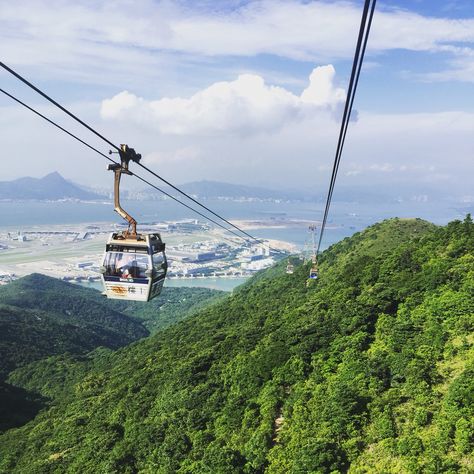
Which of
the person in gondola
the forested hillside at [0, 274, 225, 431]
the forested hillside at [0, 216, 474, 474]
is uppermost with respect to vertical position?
the person in gondola

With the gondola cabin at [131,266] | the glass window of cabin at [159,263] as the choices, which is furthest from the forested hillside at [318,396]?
the glass window of cabin at [159,263]

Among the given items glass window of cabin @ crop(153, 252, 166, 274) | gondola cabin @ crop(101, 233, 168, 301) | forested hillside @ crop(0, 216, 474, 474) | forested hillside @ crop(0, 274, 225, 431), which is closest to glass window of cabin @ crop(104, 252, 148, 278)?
gondola cabin @ crop(101, 233, 168, 301)

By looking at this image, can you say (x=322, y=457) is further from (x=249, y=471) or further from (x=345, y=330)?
(x=345, y=330)

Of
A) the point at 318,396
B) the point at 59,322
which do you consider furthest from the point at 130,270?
the point at 59,322

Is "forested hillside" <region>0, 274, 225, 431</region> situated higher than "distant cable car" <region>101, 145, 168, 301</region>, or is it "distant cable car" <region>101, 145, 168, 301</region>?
"distant cable car" <region>101, 145, 168, 301</region>

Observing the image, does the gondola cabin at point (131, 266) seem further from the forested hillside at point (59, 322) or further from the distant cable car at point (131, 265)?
the forested hillside at point (59, 322)

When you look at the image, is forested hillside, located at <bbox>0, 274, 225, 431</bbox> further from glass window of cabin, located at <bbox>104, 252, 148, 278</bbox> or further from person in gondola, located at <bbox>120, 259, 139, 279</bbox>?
A: person in gondola, located at <bbox>120, 259, 139, 279</bbox>
